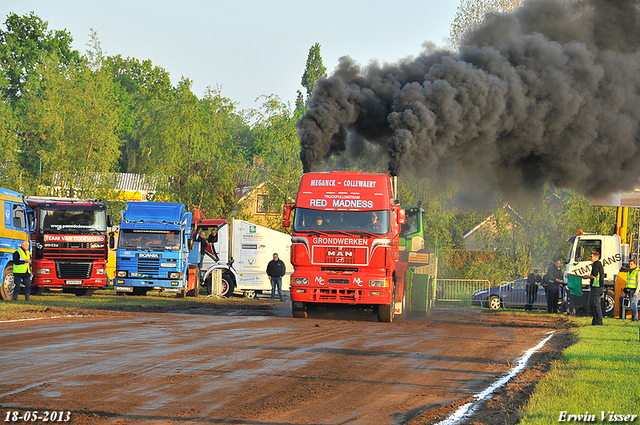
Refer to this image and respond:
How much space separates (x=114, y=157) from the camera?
4562 centimetres

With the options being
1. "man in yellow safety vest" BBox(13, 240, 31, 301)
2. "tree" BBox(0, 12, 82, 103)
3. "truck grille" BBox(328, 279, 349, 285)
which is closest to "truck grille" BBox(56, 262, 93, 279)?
"man in yellow safety vest" BBox(13, 240, 31, 301)

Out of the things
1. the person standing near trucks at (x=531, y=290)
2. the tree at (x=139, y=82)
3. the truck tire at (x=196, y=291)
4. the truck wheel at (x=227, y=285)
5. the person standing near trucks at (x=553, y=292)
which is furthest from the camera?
the tree at (x=139, y=82)

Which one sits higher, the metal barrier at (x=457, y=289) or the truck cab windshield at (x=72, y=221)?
the truck cab windshield at (x=72, y=221)

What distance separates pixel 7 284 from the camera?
22719 mm

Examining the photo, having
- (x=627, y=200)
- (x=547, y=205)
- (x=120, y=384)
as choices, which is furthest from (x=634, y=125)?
(x=120, y=384)

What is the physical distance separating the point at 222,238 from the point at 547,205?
64.6 feet

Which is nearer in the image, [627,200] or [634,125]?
[634,125]

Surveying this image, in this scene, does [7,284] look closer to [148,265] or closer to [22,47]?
[148,265]

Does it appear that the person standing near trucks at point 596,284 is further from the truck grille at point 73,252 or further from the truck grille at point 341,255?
the truck grille at point 73,252

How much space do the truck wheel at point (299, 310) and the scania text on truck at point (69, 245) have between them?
10.2 meters

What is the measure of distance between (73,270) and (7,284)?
3961mm

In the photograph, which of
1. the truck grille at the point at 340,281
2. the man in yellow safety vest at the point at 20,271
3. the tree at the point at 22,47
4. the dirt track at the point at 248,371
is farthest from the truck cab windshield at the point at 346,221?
the tree at the point at 22,47

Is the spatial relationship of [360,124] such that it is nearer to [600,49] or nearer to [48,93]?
[600,49]

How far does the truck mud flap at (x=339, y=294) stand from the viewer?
1856 centimetres
